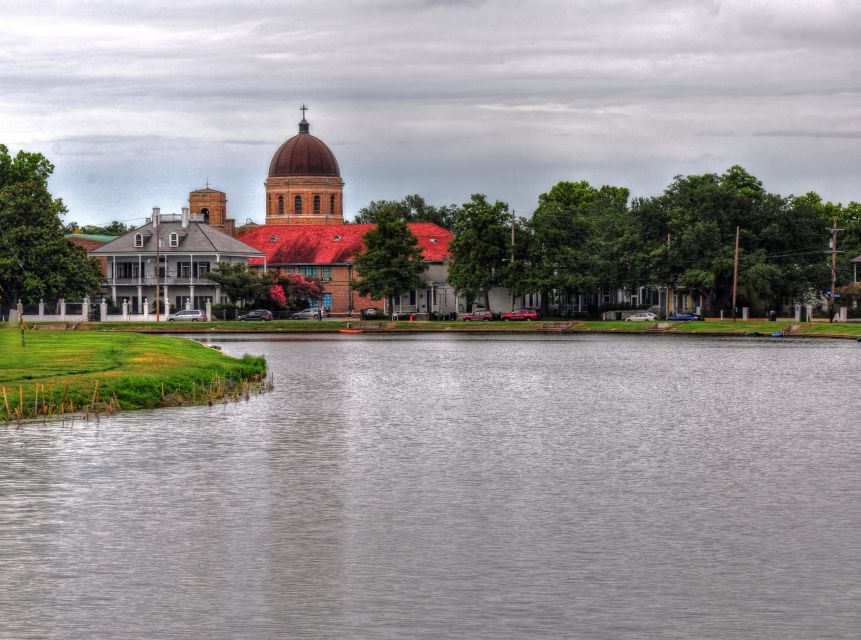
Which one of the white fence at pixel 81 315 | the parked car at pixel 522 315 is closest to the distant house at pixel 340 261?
the parked car at pixel 522 315

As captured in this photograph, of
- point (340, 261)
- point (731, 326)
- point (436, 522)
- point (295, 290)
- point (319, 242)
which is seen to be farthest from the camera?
point (319, 242)

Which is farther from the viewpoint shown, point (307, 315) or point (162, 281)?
point (162, 281)

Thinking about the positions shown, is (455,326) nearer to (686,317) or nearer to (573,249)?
(573,249)

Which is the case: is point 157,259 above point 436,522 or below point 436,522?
above

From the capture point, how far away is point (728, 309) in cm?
12631

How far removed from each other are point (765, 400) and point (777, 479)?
1988 cm

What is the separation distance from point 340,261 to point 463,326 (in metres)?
28.2

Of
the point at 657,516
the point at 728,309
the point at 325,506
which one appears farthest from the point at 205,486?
the point at 728,309

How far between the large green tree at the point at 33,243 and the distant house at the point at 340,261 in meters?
28.2

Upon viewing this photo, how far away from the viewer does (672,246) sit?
4582 inches

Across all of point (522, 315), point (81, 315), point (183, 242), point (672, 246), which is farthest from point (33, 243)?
point (672, 246)

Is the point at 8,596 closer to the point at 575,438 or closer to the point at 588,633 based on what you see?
the point at 588,633

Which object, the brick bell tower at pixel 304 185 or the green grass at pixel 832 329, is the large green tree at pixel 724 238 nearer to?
the green grass at pixel 832 329

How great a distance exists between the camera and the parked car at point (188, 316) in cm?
12638
